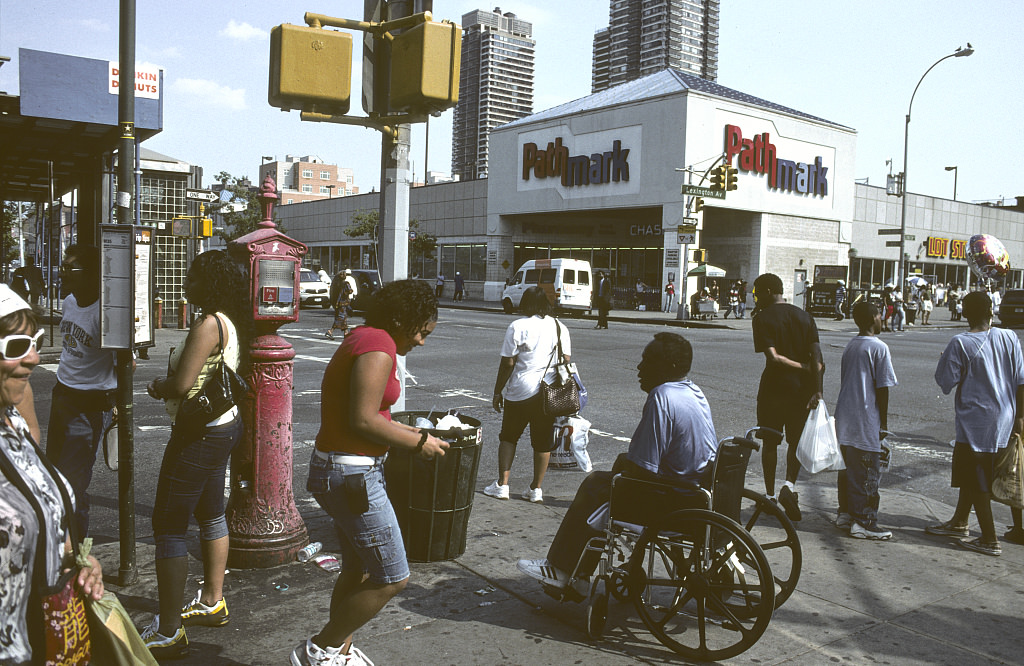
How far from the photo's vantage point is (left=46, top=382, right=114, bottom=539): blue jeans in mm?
4543

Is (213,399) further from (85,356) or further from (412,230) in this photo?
(412,230)

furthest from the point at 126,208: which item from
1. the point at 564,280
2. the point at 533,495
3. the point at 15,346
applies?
the point at 564,280

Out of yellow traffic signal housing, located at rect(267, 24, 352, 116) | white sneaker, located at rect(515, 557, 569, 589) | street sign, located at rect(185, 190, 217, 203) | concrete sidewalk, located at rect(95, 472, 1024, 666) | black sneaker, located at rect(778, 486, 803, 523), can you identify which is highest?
street sign, located at rect(185, 190, 217, 203)

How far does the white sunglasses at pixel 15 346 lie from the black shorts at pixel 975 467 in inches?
217

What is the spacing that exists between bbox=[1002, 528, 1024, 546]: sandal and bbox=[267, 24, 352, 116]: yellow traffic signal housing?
539 cm

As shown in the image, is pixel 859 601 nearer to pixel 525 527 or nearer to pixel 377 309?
pixel 525 527

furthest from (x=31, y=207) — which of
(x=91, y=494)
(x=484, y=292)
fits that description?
(x=91, y=494)

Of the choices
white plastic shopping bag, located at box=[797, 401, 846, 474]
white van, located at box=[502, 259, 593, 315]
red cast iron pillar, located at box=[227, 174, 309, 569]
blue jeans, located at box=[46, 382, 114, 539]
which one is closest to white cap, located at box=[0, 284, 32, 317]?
red cast iron pillar, located at box=[227, 174, 309, 569]

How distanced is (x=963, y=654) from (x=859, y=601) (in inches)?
26.2

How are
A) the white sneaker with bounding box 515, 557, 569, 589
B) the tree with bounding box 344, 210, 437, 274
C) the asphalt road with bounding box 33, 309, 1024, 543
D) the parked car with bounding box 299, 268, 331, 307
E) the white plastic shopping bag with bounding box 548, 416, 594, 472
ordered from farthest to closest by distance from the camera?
the tree with bounding box 344, 210, 437, 274
the parked car with bounding box 299, 268, 331, 307
the asphalt road with bounding box 33, 309, 1024, 543
the white plastic shopping bag with bounding box 548, 416, 594, 472
the white sneaker with bounding box 515, 557, 569, 589

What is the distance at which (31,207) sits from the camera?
142ft

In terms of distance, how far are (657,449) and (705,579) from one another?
617 mm

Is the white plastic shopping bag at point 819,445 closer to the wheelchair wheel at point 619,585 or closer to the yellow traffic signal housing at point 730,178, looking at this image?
the wheelchair wheel at point 619,585

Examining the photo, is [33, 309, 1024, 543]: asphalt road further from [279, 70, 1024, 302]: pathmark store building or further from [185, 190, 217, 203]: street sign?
[279, 70, 1024, 302]: pathmark store building
